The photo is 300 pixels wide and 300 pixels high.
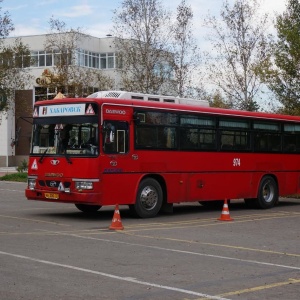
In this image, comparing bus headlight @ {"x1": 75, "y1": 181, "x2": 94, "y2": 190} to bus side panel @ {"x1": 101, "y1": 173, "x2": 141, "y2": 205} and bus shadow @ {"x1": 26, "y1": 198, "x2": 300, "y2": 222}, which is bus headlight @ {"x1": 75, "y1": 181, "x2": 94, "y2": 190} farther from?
bus shadow @ {"x1": 26, "y1": 198, "x2": 300, "y2": 222}

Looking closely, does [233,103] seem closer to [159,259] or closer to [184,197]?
[184,197]

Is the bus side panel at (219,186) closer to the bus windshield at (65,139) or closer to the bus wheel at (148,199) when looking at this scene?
the bus wheel at (148,199)

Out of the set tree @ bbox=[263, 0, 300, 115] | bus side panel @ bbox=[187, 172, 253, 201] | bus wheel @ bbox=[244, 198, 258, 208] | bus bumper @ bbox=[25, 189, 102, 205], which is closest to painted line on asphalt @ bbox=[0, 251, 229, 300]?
bus bumper @ bbox=[25, 189, 102, 205]

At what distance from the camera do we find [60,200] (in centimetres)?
1784

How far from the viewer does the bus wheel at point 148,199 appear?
18594mm

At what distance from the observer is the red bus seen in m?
17.7

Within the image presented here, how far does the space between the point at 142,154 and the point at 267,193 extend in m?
6.41

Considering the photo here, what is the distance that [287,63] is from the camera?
2938cm

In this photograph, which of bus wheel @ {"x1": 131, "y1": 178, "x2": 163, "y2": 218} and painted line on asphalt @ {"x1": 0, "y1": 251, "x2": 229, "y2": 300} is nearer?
painted line on asphalt @ {"x1": 0, "y1": 251, "x2": 229, "y2": 300}

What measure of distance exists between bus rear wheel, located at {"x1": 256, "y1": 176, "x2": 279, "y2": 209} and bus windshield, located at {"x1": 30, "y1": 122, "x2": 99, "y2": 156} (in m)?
7.38

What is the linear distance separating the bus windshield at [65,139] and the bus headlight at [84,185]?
726 millimetres

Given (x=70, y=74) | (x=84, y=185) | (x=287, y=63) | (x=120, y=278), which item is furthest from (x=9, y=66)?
(x=120, y=278)

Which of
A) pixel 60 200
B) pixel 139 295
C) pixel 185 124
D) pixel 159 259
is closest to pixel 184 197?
pixel 185 124

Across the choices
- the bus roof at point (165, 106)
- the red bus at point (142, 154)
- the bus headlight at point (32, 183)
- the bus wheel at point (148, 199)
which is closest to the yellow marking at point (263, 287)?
the red bus at point (142, 154)
